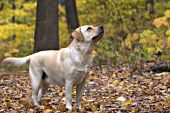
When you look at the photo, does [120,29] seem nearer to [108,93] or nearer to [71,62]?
[108,93]

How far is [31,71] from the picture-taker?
7.71 metres

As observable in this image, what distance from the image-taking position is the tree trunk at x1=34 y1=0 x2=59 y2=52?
493 inches

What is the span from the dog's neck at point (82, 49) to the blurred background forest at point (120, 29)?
11.8ft

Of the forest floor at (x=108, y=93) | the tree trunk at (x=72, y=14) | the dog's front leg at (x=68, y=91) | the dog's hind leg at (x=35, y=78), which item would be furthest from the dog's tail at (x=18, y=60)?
the tree trunk at (x=72, y=14)

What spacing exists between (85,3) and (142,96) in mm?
10329

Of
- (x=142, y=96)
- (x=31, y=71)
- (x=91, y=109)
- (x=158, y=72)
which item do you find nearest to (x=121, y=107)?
(x=91, y=109)

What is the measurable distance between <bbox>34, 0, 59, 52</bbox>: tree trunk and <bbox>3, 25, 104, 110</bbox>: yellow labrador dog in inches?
200

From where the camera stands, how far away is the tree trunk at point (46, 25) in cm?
1252

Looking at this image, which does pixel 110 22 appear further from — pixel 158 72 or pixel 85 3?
pixel 158 72

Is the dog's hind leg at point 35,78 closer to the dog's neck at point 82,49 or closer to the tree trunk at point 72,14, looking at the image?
the dog's neck at point 82,49

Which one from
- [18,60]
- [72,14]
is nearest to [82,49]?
[18,60]

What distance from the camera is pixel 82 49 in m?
6.77

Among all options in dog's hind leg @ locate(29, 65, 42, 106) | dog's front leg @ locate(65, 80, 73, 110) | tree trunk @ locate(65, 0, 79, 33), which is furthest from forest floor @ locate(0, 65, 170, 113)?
tree trunk @ locate(65, 0, 79, 33)

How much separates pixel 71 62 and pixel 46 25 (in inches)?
239
